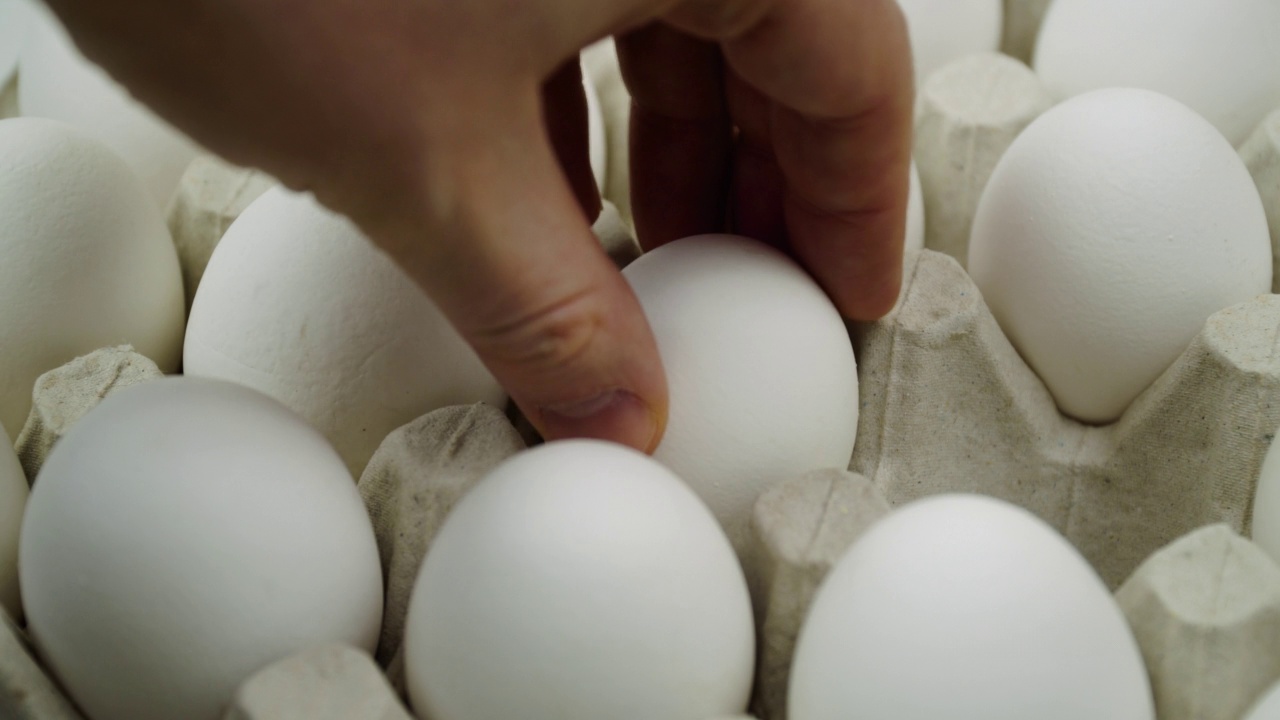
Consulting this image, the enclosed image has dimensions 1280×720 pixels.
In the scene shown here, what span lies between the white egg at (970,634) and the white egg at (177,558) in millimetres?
315

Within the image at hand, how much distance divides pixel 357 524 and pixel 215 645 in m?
0.12

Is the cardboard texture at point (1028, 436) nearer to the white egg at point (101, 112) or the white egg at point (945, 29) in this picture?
the white egg at point (945, 29)

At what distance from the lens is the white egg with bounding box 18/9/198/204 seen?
1141 millimetres

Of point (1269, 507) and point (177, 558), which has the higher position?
point (177, 558)

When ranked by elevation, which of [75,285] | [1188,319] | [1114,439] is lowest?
[1114,439]

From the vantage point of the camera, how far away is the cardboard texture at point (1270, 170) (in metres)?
1.02

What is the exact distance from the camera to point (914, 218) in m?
1.08

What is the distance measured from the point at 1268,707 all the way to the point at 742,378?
1.24ft

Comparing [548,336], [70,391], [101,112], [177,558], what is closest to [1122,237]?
[548,336]

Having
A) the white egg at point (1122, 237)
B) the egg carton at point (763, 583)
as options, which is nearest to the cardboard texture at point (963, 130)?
the white egg at point (1122, 237)

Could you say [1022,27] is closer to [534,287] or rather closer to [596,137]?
[596,137]

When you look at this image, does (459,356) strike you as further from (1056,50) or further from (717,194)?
(1056,50)

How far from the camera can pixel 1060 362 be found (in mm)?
973

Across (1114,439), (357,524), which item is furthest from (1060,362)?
(357,524)
